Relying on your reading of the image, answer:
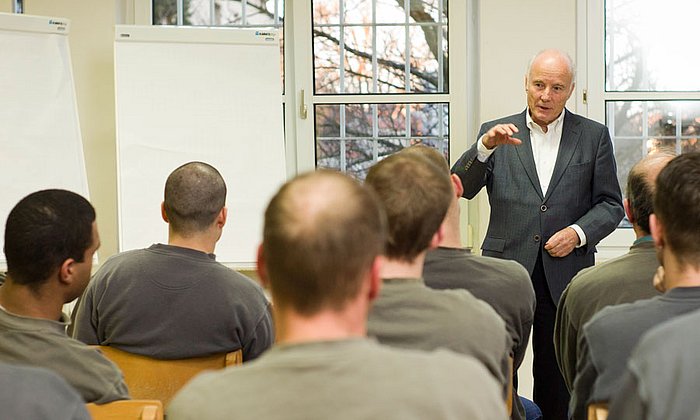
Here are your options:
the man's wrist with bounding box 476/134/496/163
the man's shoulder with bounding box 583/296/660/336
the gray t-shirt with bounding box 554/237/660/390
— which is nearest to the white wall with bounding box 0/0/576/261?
the man's wrist with bounding box 476/134/496/163

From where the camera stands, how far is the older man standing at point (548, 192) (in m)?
3.75

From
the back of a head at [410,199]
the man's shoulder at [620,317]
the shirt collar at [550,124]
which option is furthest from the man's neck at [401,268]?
the shirt collar at [550,124]

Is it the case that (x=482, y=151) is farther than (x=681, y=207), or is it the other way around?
(x=482, y=151)

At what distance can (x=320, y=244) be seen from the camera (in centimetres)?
126

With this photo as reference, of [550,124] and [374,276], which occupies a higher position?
[550,124]

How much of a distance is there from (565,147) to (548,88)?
0.86ft

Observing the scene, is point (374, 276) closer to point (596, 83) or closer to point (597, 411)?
point (597, 411)

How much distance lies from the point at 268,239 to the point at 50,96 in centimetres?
363

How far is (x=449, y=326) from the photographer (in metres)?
1.80

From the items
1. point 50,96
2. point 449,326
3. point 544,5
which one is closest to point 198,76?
point 50,96

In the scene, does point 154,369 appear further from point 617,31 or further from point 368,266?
point 617,31

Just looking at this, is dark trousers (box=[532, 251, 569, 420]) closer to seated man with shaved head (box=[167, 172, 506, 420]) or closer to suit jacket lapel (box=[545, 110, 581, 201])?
suit jacket lapel (box=[545, 110, 581, 201])

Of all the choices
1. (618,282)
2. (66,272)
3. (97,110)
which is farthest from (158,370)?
(97,110)

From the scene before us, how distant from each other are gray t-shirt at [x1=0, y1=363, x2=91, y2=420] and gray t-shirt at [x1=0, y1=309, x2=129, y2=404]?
1.37 ft
